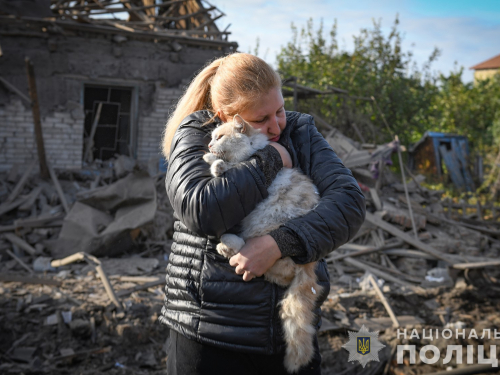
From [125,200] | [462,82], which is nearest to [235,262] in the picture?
[125,200]

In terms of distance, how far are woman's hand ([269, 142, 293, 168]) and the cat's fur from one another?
0.03 meters

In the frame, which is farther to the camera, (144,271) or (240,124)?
(144,271)

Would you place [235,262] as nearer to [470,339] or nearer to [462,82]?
[470,339]

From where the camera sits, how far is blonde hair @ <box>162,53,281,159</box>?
200 centimetres

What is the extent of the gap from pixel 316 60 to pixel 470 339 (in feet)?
48.5

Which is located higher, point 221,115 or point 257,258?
point 221,115

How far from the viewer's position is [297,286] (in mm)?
1905

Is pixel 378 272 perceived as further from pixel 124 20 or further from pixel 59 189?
pixel 124 20

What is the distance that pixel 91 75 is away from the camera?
9.79 metres

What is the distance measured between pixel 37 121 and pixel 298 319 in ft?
27.8

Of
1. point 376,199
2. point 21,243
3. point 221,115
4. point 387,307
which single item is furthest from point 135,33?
point 221,115

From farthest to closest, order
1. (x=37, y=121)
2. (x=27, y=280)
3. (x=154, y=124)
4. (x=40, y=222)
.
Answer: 1. (x=154, y=124)
2. (x=37, y=121)
3. (x=40, y=222)
4. (x=27, y=280)

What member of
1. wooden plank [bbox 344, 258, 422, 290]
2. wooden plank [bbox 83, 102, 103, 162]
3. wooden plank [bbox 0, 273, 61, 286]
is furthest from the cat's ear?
wooden plank [bbox 83, 102, 103, 162]

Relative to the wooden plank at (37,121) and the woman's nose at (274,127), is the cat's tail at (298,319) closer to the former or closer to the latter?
the woman's nose at (274,127)
